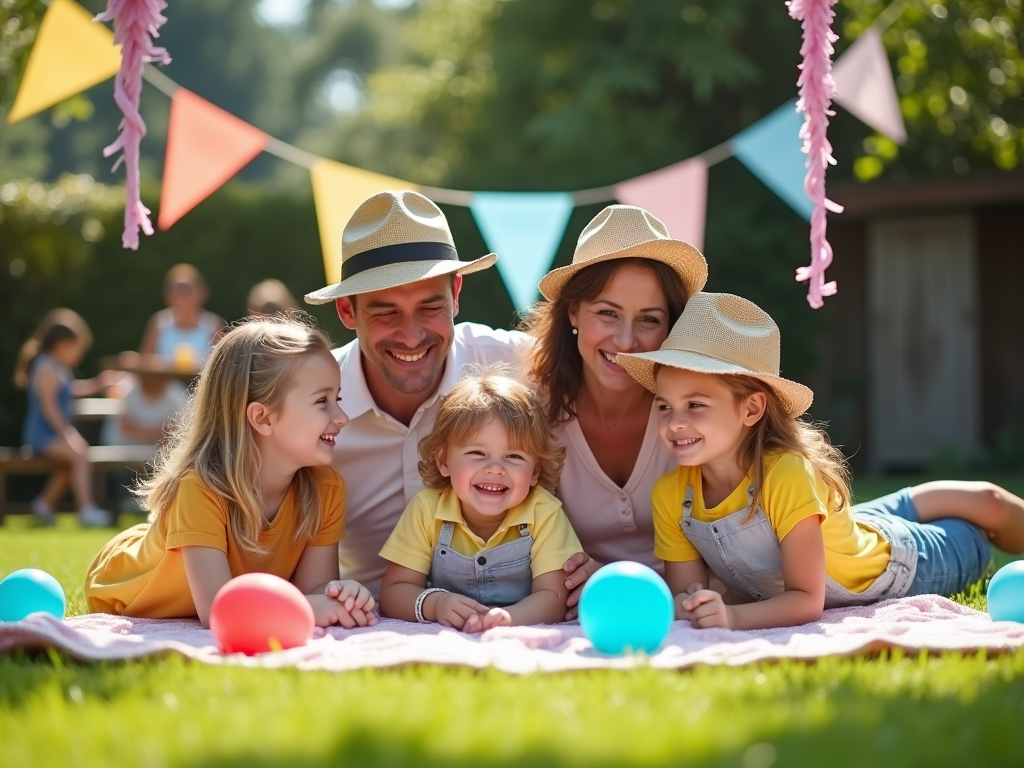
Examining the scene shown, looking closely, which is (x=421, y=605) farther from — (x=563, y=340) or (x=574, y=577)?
(x=563, y=340)

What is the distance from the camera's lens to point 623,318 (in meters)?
3.89

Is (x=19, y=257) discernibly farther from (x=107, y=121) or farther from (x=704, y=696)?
(x=107, y=121)

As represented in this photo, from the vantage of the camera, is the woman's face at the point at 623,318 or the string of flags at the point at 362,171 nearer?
the woman's face at the point at 623,318

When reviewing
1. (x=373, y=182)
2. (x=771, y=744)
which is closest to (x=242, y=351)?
(x=771, y=744)

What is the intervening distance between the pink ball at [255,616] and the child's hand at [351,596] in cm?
48

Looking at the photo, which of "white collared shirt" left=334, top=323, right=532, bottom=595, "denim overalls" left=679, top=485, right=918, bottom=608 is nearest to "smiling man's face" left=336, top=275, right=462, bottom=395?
"white collared shirt" left=334, top=323, right=532, bottom=595

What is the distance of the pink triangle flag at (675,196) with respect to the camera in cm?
709

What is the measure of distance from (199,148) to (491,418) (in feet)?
11.6

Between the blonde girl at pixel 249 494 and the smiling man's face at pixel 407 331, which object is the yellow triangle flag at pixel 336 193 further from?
the blonde girl at pixel 249 494

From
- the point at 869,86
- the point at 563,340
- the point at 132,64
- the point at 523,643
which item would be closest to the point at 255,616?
the point at 523,643

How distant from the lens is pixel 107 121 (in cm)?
4109

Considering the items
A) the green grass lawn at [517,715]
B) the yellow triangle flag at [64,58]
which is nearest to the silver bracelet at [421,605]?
the green grass lawn at [517,715]

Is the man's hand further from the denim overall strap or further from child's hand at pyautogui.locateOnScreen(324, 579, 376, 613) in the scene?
child's hand at pyautogui.locateOnScreen(324, 579, 376, 613)

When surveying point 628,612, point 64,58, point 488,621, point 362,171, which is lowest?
point 488,621
